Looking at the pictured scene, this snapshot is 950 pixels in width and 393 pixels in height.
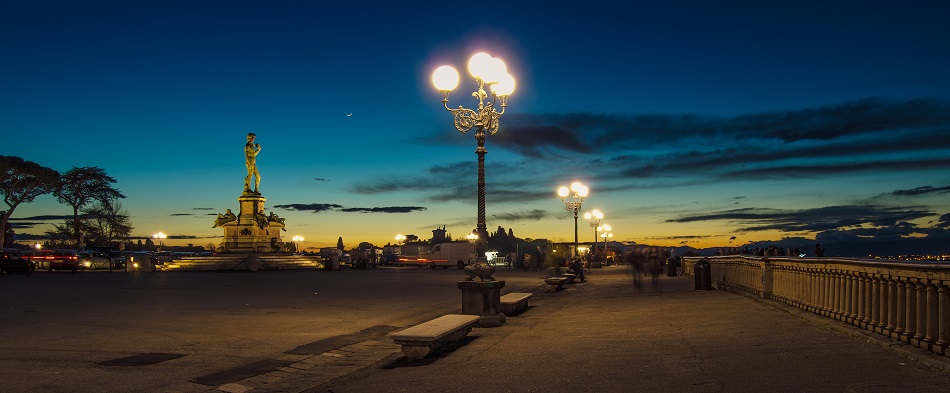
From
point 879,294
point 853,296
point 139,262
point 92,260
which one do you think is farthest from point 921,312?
point 92,260

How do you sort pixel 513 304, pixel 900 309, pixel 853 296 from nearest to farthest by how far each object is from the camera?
1. pixel 900 309
2. pixel 853 296
3. pixel 513 304

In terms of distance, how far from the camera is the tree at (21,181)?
197 feet

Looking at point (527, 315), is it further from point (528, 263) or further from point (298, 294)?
point (528, 263)

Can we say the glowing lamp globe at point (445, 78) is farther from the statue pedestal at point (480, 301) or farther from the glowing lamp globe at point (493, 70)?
the statue pedestal at point (480, 301)

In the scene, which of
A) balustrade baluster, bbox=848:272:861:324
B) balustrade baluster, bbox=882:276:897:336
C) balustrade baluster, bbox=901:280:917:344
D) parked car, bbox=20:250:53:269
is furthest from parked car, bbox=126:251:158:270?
balustrade baluster, bbox=901:280:917:344

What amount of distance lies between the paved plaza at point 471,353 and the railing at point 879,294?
0.91 ft

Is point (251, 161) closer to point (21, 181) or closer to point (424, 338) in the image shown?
point (21, 181)

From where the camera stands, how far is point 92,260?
58.6m

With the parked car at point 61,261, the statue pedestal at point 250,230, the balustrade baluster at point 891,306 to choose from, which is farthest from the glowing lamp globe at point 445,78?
the statue pedestal at point 250,230

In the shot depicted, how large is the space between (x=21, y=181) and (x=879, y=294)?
65.0 meters

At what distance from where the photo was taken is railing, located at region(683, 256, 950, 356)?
826 cm

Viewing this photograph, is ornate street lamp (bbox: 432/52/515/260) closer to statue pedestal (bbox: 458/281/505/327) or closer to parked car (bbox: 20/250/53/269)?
statue pedestal (bbox: 458/281/505/327)

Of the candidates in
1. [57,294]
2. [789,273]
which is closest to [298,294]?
[57,294]

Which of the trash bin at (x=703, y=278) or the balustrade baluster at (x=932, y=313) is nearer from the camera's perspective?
the balustrade baluster at (x=932, y=313)
